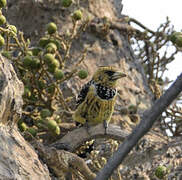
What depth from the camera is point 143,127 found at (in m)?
1.02

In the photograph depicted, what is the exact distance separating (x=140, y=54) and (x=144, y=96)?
108cm

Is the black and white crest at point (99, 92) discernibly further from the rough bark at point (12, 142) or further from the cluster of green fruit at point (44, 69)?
the rough bark at point (12, 142)

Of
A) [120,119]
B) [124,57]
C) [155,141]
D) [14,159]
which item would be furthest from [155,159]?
[14,159]

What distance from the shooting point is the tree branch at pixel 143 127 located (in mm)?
1012

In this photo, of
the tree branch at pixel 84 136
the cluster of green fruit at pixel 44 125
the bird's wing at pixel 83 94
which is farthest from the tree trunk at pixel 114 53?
the tree branch at pixel 84 136

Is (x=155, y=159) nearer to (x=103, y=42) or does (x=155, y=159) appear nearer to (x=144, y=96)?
(x=144, y=96)

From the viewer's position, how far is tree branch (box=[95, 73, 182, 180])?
39.8 inches

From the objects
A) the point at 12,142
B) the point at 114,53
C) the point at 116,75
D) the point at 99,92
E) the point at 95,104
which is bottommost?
the point at 12,142

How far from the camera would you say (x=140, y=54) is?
505cm

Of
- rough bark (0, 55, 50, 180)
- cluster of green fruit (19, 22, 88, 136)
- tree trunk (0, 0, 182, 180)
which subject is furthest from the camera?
tree trunk (0, 0, 182, 180)

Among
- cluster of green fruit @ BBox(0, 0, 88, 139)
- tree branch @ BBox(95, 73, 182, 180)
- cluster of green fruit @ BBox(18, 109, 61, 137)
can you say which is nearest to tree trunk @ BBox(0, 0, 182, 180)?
cluster of green fruit @ BBox(0, 0, 88, 139)

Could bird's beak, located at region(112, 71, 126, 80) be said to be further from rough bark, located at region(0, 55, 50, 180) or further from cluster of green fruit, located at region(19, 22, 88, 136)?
rough bark, located at region(0, 55, 50, 180)

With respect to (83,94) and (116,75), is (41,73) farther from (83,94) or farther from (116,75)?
(116,75)

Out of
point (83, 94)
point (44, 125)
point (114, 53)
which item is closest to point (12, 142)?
point (44, 125)
